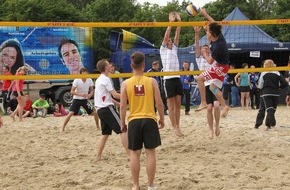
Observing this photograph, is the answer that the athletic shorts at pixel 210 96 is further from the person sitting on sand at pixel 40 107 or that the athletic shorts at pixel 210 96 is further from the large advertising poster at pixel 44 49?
the large advertising poster at pixel 44 49

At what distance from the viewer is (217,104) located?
8.26 m

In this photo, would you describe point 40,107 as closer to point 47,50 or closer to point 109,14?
point 47,50

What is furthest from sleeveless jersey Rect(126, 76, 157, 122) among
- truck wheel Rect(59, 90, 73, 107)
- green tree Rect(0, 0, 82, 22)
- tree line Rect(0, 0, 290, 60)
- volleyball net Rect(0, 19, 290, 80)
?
green tree Rect(0, 0, 82, 22)

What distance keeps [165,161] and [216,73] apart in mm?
1734

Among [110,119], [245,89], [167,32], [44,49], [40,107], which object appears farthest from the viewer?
[44,49]

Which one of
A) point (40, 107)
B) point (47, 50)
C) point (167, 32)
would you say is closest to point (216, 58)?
point (167, 32)

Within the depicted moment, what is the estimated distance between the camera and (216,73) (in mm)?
7898

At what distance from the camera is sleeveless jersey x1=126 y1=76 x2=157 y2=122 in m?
5.41

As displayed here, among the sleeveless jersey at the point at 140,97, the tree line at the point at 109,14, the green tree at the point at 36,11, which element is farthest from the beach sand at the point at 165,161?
the green tree at the point at 36,11

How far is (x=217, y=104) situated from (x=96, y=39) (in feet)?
80.7

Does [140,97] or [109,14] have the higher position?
[109,14]

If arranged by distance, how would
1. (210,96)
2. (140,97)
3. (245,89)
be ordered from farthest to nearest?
(245,89), (210,96), (140,97)

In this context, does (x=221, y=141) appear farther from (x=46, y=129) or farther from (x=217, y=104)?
(x=46, y=129)

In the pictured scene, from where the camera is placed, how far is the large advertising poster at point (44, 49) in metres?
18.4
